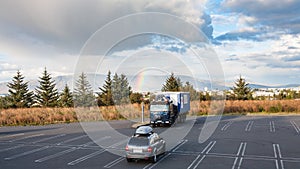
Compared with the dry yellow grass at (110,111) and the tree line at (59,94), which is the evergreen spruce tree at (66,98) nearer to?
the tree line at (59,94)

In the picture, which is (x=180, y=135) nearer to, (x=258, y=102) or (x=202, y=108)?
(x=202, y=108)

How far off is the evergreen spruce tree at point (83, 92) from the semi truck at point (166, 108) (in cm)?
3681

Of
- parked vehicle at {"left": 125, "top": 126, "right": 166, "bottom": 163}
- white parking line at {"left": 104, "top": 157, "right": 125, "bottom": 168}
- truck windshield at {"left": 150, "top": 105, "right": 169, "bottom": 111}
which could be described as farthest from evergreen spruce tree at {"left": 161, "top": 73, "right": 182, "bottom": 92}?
parked vehicle at {"left": 125, "top": 126, "right": 166, "bottom": 163}

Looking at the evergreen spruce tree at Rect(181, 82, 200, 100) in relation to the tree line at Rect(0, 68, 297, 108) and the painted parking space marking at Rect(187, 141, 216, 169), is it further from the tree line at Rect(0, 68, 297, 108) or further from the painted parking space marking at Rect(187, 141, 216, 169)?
the painted parking space marking at Rect(187, 141, 216, 169)

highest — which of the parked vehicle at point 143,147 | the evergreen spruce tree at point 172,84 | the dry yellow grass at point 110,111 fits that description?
the evergreen spruce tree at point 172,84

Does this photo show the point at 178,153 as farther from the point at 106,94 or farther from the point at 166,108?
the point at 106,94

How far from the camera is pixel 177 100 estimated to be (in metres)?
32.5

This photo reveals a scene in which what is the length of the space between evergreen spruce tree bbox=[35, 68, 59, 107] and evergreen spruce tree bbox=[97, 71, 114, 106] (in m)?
10.6

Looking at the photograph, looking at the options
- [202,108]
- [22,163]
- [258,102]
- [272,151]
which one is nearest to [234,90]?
[258,102]

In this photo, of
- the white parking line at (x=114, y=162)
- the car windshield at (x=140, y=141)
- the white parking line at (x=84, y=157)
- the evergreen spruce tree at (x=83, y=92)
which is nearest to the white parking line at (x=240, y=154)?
the car windshield at (x=140, y=141)

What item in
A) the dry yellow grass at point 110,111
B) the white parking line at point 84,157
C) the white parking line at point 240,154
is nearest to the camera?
the white parking line at point 240,154

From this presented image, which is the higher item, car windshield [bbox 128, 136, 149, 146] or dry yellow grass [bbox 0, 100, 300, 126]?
dry yellow grass [bbox 0, 100, 300, 126]

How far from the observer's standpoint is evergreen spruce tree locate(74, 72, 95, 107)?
68.2 m

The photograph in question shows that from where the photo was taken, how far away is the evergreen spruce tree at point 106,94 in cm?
6406
